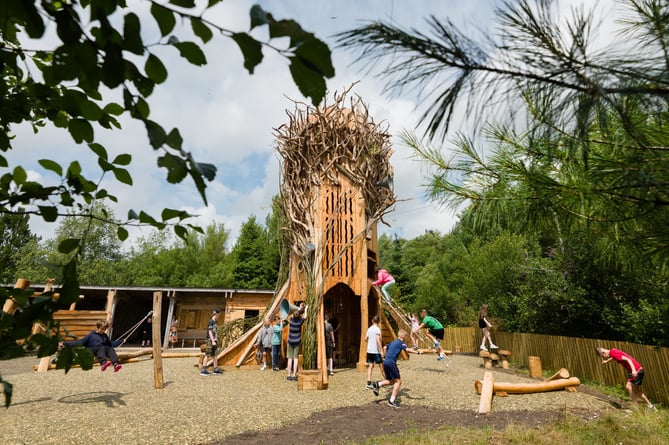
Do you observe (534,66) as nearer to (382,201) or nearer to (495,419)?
(495,419)

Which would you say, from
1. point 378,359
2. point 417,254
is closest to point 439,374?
point 378,359

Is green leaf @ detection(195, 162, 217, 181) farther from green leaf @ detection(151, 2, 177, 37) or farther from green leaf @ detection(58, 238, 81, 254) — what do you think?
green leaf @ detection(58, 238, 81, 254)

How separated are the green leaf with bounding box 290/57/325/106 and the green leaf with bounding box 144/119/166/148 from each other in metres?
0.35

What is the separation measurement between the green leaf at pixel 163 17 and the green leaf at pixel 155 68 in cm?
6

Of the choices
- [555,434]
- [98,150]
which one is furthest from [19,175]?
[555,434]

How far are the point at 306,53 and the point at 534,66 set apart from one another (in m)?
1.42

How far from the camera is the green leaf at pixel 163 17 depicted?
95cm

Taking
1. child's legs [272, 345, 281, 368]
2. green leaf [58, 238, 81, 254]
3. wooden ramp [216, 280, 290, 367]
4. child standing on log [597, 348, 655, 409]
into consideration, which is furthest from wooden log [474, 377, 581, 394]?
green leaf [58, 238, 81, 254]

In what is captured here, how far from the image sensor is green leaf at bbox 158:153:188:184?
0.93 m

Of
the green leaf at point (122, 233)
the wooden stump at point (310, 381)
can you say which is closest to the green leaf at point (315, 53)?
the green leaf at point (122, 233)

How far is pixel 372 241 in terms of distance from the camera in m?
11.2

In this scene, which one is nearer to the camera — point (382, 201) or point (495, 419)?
point (495, 419)

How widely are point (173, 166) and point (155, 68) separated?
0.27 metres

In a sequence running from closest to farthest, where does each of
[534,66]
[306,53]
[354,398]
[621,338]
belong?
[306,53]
[534,66]
[354,398]
[621,338]
